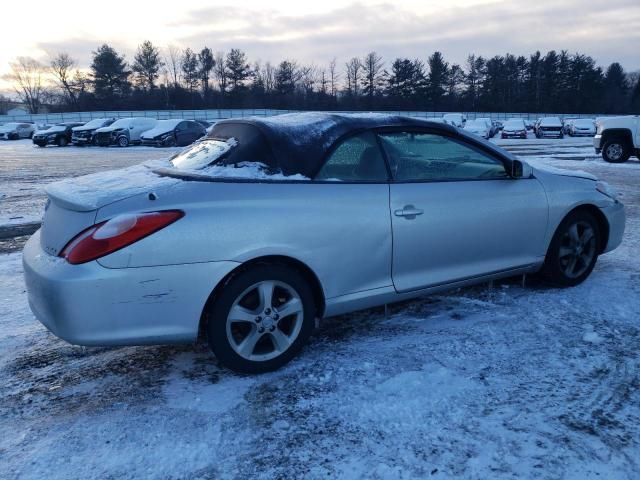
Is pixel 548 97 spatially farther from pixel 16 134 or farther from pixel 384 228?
pixel 384 228

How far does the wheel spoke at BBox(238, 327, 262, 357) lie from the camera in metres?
3.05

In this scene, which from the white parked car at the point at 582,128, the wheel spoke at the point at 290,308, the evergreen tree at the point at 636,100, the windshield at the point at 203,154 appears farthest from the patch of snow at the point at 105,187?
the evergreen tree at the point at 636,100

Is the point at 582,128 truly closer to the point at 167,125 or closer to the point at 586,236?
the point at 167,125

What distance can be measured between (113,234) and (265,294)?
0.88 meters

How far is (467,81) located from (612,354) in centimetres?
8333

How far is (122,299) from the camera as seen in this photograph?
107 inches

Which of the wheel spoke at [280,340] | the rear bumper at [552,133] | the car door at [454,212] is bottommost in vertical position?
the wheel spoke at [280,340]

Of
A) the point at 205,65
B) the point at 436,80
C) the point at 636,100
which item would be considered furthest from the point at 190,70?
the point at 636,100

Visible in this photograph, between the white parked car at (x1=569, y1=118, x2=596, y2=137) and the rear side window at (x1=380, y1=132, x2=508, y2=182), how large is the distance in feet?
109

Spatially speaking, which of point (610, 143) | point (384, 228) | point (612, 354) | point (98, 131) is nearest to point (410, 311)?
point (384, 228)

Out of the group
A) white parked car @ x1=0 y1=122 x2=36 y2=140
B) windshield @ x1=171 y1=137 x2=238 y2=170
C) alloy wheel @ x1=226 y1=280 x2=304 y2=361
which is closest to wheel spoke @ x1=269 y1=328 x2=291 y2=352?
alloy wheel @ x1=226 y1=280 x2=304 y2=361

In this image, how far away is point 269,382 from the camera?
306 cm

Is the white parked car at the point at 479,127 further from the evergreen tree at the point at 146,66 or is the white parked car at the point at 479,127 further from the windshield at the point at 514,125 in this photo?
the evergreen tree at the point at 146,66

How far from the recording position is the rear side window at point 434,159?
11.9 feet
